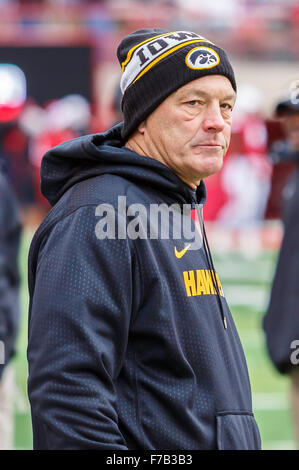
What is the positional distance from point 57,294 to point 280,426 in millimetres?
4665

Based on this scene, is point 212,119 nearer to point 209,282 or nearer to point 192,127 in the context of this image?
point 192,127

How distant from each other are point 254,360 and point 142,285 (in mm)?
6530

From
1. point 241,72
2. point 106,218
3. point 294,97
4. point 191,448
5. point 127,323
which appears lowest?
point 191,448

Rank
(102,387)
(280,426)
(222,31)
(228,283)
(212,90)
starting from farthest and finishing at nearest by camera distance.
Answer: (222,31)
(228,283)
(280,426)
(212,90)
(102,387)

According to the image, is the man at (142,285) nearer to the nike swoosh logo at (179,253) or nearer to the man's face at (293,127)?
the nike swoosh logo at (179,253)

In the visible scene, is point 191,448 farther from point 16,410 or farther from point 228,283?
point 228,283

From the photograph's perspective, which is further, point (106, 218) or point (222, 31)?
point (222, 31)

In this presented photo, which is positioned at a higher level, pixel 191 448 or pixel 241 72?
pixel 241 72

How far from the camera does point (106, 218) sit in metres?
1.98

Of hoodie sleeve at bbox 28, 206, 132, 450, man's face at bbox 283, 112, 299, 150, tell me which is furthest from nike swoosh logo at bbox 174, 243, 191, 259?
man's face at bbox 283, 112, 299, 150

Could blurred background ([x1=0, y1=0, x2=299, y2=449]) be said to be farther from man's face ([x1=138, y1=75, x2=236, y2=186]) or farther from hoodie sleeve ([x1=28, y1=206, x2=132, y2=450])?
hoodie sleeve ([x1=28, y1=206, x2=132, y2=450])

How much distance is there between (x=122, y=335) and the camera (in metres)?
1.94

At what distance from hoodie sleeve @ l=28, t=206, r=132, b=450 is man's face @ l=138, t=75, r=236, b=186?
0.31 m

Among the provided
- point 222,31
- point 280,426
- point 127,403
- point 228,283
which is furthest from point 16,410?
point 222,31
